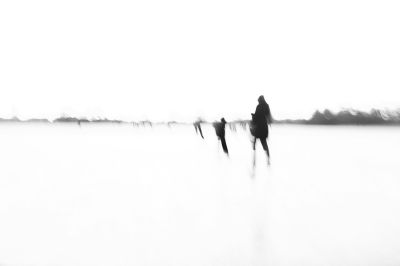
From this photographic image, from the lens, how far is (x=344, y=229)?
557 centimetres

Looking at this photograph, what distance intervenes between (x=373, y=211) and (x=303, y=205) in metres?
0.96

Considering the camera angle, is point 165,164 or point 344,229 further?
point 165,164

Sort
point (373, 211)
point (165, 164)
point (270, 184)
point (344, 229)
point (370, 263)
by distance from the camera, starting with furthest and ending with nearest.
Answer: point (165, 164)
point (270, 184)
point (373, 211)
point (344, 229)
point (370, 263)

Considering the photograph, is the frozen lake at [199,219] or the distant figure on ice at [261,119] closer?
the frozen lake at [199,219]

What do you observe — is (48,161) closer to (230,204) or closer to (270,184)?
(270,184)


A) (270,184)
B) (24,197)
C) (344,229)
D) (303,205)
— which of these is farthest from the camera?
(270,184)

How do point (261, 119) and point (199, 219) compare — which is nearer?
point (199, 219)

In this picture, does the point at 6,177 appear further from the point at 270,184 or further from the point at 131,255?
the point at 131,255

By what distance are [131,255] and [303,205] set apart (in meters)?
3.38

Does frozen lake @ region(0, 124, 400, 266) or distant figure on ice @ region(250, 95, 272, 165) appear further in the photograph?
distant figure on ice @ region(250, 95, 272, 165)

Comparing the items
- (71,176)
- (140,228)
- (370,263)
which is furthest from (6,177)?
(370,263)

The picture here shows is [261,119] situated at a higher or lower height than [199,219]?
higher

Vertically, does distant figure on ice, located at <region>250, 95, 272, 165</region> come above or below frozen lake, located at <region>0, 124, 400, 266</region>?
above

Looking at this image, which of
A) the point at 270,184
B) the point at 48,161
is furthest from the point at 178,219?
the point at 48,161
